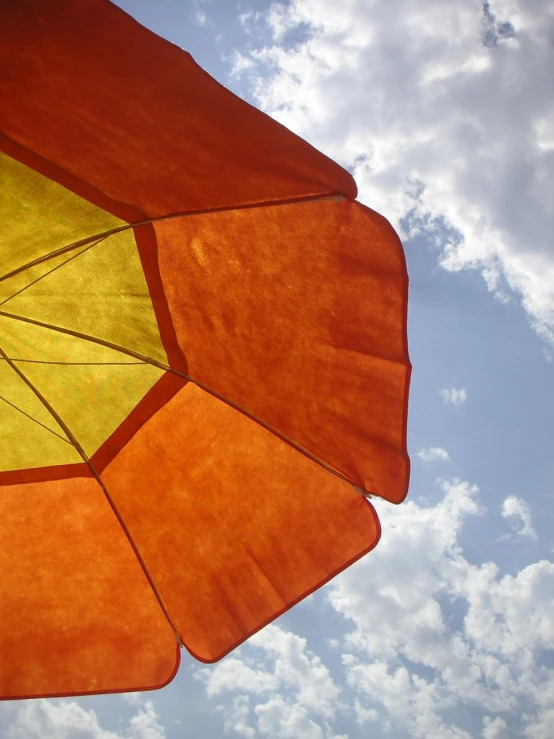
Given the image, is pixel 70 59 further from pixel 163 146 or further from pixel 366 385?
pixel 366 385

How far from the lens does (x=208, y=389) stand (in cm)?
294

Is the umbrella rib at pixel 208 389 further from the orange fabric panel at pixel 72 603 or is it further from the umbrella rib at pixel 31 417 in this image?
the orange fabric panel at pixel 72 603

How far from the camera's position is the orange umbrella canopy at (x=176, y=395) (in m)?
2.39

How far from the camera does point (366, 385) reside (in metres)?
2.59

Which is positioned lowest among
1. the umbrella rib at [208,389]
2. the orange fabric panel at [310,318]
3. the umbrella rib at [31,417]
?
the umbrella rib at [31,417]

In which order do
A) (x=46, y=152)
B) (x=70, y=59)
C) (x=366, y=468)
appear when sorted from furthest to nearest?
(x=366, y=468)
(x=46, y=152)
(x=70, y=59)

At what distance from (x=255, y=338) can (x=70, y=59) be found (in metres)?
1.33

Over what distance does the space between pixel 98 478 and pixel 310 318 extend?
1.35 meters

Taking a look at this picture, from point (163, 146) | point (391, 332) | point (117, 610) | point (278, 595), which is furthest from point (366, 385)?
point (117, 610)

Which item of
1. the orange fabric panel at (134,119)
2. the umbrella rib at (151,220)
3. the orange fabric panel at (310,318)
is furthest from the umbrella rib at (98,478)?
the orange fabric panel at (134,119)

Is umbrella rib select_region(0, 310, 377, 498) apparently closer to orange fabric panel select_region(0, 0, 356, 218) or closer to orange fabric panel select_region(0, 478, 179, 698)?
orange fabric panel select_region(0, 478, 179, 698)

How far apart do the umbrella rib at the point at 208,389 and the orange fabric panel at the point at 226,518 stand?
6cm

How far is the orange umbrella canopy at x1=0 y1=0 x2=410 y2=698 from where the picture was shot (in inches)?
94.3

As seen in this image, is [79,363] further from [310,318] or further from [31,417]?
[310,318]
